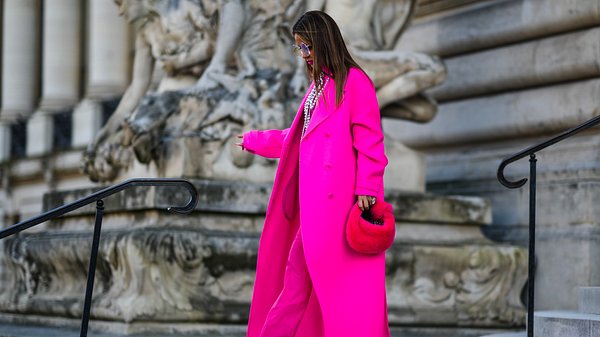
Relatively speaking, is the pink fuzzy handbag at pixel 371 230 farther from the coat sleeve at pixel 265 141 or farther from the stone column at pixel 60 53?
the stone column at pixel 60 53

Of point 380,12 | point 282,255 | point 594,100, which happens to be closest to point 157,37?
point 380,12

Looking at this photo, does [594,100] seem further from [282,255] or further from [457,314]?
[282,255]

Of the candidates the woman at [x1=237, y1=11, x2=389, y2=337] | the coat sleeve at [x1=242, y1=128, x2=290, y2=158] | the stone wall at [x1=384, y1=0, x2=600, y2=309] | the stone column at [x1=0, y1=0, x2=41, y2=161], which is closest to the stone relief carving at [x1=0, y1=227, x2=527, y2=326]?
the stone wall at [x1=384, y1=0, x2=600, y2=309]

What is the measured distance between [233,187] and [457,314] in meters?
2.08

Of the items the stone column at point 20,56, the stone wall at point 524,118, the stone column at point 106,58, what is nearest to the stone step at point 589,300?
the stone wall at point 524,118

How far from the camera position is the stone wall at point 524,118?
37.2ft

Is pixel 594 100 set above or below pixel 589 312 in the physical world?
above

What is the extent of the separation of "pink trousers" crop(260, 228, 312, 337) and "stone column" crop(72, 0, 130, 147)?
22896 mm

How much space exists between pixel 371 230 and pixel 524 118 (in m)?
5.32

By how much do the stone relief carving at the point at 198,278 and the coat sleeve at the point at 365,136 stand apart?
2729 millimetres

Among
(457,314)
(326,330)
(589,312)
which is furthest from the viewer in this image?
(457,314)

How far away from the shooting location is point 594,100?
1158 centimetres

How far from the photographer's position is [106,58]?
3041cm

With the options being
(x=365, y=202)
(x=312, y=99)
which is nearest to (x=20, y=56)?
(x=312, y=99)
